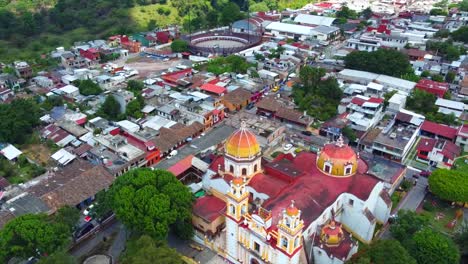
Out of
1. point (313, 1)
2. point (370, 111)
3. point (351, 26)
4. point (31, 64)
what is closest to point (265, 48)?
point (351, 26)

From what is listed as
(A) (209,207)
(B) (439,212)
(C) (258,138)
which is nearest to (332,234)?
(A) (209,207)

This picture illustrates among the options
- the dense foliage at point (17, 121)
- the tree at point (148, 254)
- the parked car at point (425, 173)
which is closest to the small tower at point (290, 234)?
the tree at point (148, 254)

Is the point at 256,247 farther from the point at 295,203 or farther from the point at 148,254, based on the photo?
the point at 148,254

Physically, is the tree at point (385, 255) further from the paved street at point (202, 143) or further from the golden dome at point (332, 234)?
the paved street at point (202, 143)

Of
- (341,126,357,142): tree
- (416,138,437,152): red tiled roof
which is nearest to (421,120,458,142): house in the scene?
(416,138,437,152): red tiled roof

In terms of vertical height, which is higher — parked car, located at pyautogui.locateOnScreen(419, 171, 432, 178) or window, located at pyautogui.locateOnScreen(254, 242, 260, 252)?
window, located at pyautogui.locateOnScreen(254, 242, 260, 252)

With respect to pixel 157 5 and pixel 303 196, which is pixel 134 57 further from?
pixel 303 196

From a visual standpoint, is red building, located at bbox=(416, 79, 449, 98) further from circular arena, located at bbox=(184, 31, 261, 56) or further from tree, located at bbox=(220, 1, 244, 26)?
tree, located at bbox=(220, 1, 244, 26)
